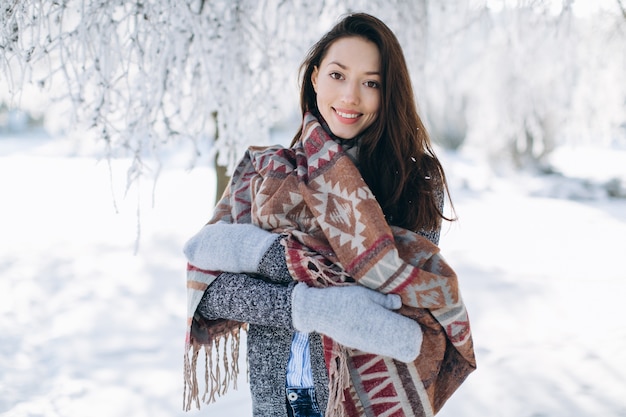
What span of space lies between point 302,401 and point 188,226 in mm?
5383

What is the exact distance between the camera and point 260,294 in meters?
1.25

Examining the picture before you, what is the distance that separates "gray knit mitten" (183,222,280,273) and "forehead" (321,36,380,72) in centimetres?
44

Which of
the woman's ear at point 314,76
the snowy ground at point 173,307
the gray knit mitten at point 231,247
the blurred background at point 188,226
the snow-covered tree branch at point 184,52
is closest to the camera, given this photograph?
the gray knit mitten at point 231,247

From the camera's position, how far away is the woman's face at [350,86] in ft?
4.45

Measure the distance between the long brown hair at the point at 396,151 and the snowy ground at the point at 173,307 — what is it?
0.55m

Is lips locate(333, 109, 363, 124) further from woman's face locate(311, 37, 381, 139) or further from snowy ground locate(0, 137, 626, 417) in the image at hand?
snowy ground locate(0, 137, 626, 417)

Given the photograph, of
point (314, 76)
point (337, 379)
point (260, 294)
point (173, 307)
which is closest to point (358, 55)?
point (314, 76)

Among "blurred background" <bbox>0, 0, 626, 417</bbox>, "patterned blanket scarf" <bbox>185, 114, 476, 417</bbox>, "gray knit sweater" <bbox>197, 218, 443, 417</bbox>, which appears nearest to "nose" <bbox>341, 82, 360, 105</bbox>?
"patterned blanket scarf" <bbox>185, 114, 476, 417</bbox>

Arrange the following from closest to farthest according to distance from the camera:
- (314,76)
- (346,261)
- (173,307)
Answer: (346,261) < (314,76) < (173,307)

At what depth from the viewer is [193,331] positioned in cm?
141

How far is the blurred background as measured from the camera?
251 cm

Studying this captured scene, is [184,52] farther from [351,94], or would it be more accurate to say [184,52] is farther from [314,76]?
[351,94]

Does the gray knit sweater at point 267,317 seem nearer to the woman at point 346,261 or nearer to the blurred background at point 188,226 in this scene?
the woman at point 346,261

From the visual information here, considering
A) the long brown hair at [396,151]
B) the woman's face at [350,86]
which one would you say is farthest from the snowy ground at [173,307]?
the woman's face at [350,86]
